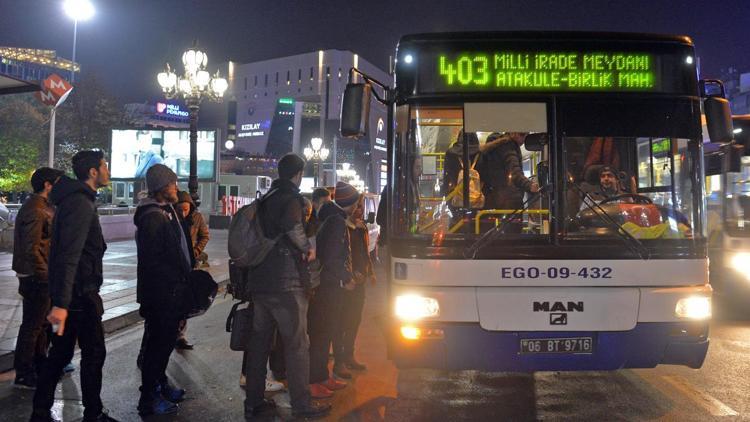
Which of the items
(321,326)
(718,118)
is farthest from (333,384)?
(718,118)

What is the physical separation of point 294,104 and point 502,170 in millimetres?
81756

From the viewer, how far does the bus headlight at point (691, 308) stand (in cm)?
445

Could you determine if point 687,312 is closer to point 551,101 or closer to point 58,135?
point 551,101

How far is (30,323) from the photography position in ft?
17.4

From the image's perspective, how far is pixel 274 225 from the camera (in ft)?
14.3

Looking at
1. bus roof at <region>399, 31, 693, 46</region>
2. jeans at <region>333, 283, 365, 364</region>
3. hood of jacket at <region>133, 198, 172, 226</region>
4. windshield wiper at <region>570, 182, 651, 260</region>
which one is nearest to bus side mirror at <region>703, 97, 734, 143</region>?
bus roof at <region>399, 31, 693, 46</region>

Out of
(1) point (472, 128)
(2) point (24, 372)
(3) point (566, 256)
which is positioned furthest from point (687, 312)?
(2) point (24, 372)

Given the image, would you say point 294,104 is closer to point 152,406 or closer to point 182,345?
point 182,345

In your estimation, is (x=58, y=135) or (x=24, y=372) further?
(x=58, y=135)

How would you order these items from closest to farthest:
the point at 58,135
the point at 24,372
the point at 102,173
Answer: the point at 102,173 < the point at 24,372 < the point at 58,135

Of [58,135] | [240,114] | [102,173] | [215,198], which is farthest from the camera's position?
[240,114]

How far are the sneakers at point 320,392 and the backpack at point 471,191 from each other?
1.96 metres

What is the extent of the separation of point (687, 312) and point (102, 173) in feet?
14.9

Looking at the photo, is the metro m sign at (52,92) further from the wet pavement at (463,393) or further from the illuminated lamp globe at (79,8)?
the illuminated lamp globe at (79,8)
